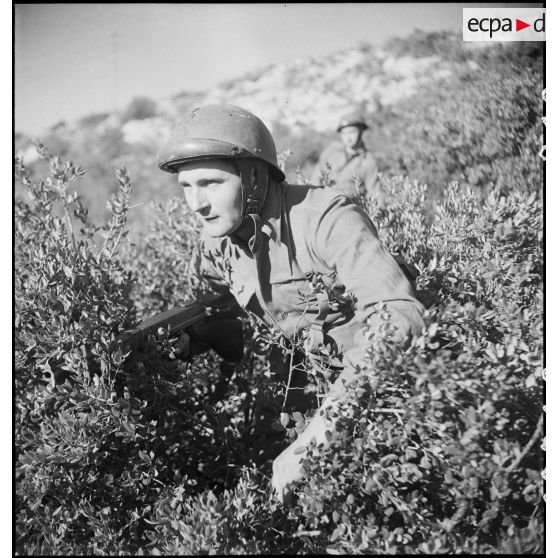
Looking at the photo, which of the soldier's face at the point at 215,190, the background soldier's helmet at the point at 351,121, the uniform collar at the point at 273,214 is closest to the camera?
the soldier's face at the point at 215,190

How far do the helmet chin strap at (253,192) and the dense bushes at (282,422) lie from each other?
1.95ft

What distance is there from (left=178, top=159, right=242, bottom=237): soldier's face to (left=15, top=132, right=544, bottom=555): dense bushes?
382 mm

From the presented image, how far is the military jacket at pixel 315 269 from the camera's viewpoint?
2.09 metres

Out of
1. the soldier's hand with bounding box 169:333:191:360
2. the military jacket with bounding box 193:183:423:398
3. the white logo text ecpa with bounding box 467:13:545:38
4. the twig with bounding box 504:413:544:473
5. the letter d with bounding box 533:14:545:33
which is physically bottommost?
the twig with bounding box 504:413:544:473

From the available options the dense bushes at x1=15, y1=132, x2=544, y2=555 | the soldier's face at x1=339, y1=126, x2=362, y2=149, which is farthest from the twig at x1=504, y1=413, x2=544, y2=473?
the soldier's face at x1=339, y1=126, x2=362, y2=149

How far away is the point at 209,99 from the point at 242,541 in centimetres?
977

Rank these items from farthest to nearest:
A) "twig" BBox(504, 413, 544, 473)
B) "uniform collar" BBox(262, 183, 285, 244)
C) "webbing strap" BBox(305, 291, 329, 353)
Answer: "uniform collar" BBox(262, 183, 285, 244) < "webbing strap" BBox(305, 291, 329, 353) < "twig" BBox(504, 413, 544, 473)

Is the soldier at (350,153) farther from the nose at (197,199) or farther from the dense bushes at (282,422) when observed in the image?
the nose at (197,199)

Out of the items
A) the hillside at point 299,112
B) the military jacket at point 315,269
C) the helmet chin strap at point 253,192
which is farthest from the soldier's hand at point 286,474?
the hillside at point 299,112

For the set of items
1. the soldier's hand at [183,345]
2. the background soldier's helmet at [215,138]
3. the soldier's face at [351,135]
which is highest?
the soldier's face at [351,135]

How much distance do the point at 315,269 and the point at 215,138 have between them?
2.42ft

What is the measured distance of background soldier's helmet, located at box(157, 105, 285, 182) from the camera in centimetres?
236

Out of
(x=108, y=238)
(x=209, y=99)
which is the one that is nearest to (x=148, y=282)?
(x=108, y=238)

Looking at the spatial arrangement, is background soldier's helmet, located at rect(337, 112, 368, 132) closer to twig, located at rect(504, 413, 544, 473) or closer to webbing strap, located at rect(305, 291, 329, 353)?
webbing strap, located at rect(305, 291, 329, 353)
